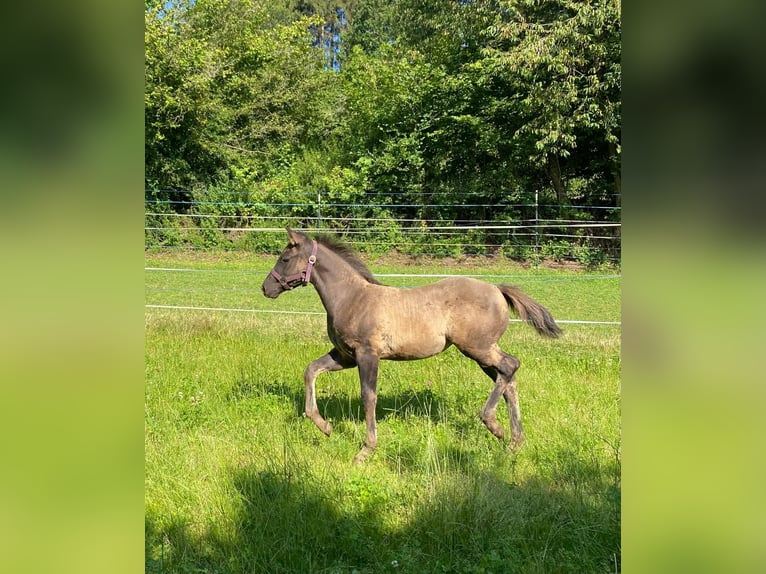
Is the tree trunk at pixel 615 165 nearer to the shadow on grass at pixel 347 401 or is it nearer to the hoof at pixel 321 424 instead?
the shadow on grass at pixel 347 401

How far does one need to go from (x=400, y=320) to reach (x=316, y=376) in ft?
2.89

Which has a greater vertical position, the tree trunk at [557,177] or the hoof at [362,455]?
the tree trunk at [557,177]

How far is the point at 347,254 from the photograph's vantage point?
552cm

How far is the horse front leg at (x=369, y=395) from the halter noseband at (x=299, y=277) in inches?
35.3

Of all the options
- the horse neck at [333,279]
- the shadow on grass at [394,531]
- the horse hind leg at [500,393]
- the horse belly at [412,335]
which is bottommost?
the shadow on grass at [394,531]

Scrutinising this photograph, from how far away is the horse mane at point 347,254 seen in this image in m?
5.48

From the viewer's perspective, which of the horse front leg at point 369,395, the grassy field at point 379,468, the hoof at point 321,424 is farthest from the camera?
the hoof at point 321,424

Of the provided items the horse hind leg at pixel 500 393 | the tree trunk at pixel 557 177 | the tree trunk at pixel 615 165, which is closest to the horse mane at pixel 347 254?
the horse hind leg at pixel 500 393

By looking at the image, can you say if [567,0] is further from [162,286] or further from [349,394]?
[349,394]

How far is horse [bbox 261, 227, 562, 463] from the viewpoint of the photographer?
5.05 m

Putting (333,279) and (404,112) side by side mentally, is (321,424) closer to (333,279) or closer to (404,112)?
(333,279)

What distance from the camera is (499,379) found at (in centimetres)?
513

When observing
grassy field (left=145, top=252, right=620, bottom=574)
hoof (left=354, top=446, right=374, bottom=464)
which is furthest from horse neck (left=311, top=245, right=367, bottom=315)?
hoof (left=354, top=446, right=374, bottom=464)
